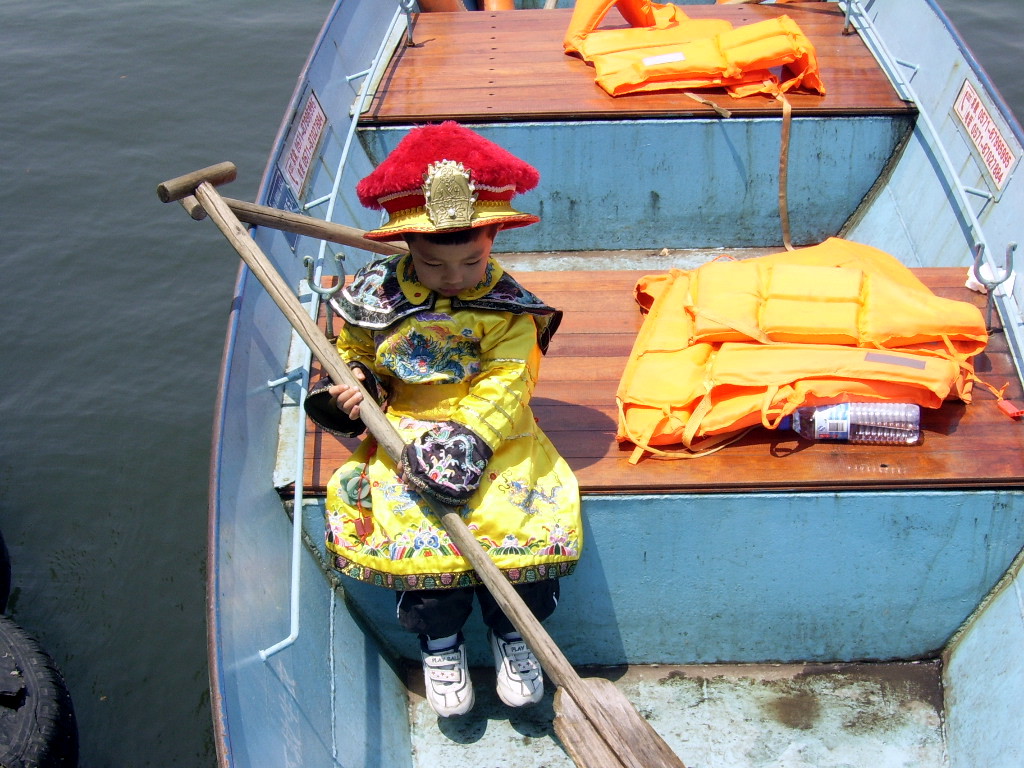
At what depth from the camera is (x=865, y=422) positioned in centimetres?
278

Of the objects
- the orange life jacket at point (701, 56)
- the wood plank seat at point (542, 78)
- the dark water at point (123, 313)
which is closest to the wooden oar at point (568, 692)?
the dark water at point (123, 313)

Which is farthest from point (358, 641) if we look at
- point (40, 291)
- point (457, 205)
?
point (40, 291)

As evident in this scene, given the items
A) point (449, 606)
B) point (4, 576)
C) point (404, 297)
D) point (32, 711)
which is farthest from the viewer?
point (4, 576)

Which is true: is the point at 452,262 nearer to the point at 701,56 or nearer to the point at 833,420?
the point at 833,420

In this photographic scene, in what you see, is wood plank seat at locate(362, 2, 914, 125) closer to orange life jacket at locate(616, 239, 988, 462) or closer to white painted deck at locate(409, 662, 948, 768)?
orange life jacket at locate(616, 239, 988, 462)

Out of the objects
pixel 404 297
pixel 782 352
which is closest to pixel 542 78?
pixel 782 352

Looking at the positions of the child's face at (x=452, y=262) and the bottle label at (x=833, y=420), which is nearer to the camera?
the child's face at (x=452, y=262)

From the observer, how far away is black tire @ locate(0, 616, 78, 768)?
10.8ft

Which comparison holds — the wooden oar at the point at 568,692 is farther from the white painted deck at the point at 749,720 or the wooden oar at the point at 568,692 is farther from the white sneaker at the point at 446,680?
the white painted deck at the point at 749,720

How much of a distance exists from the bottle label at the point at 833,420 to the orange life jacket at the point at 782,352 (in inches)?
1.7

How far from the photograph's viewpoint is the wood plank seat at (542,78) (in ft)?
14.3

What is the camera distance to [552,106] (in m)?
4.45

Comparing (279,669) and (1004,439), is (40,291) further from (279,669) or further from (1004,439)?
(1004,439)

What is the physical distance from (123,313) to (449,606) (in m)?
4.08
